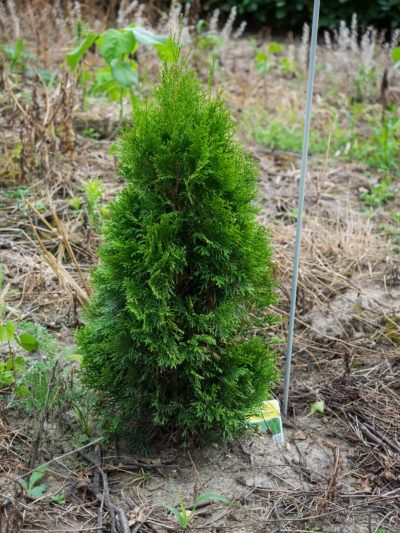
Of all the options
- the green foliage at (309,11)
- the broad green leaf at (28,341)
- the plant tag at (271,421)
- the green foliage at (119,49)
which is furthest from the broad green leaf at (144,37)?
the green foliage at (309,11)

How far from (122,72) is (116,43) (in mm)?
255

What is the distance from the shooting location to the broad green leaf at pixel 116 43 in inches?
168

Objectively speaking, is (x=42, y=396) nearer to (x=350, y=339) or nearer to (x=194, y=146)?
(x=194, y=146)

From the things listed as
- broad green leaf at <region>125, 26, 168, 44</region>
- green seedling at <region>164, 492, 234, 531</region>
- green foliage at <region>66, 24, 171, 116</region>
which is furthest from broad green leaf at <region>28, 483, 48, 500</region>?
broad green leaf at <region>125, 26, 168, 44</region>

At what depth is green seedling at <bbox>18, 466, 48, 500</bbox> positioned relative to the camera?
219 centimetres

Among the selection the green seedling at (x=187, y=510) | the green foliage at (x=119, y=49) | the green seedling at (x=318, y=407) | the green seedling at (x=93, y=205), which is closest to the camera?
the green seedling at (x=187, y=510)

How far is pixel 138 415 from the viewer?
250 centimetres

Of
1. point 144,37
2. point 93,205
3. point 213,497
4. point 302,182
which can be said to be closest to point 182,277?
point 302,182

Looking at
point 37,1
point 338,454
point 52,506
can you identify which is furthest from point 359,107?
point 52,506

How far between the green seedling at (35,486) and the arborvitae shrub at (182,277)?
1.15ft

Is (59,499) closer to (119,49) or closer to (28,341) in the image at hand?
(28,341)

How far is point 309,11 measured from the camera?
32.9 feet

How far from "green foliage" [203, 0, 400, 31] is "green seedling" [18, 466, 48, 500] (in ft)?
26.5

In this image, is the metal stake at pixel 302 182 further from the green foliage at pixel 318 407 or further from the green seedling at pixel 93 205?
the green seedling at pixel 93 205
